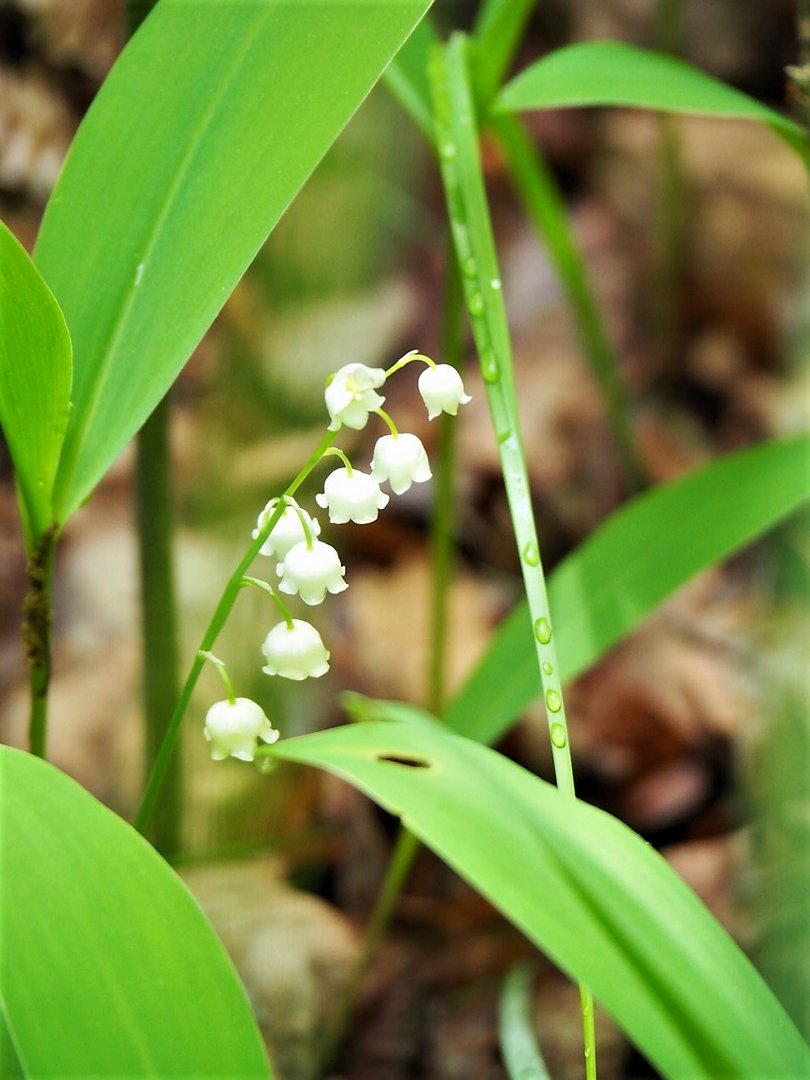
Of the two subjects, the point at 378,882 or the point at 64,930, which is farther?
the point at 378,882

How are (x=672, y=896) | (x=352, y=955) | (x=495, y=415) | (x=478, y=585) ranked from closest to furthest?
1. (x=672, y=896)
2. (x=495, y=415)
3. (x=352, y=955)
4. (x=478, y=585)

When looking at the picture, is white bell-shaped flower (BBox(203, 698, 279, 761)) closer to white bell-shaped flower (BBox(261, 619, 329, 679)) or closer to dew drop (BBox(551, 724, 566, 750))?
white bell-shaped flower (BBox(261, 619, 329, 679))

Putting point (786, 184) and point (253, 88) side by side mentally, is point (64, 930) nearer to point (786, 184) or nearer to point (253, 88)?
point (253, 88)

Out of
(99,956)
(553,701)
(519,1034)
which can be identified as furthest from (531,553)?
(519,1034)

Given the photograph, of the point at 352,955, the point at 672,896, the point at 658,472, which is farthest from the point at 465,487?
the point at 672,896

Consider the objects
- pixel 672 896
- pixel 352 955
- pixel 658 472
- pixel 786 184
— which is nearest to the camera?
pixel 672 896

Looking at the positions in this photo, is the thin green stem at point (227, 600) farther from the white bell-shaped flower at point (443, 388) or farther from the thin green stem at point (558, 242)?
the thin green stem at point (558, 242)

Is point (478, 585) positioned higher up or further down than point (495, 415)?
further down

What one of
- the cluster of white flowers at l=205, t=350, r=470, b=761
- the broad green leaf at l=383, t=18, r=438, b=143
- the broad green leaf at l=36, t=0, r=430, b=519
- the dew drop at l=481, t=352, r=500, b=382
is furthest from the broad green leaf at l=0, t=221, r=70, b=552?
the broad green leaf at l=383, t=18, r=438, b=143
